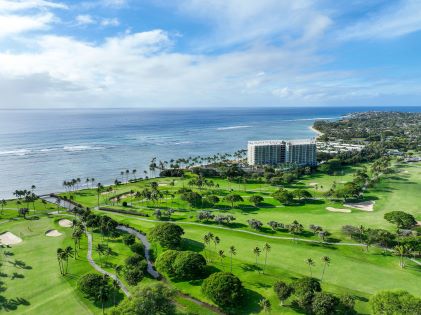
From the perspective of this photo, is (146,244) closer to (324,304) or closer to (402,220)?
(324,304)

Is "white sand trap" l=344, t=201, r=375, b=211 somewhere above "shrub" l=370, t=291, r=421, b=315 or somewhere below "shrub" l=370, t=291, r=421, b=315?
below

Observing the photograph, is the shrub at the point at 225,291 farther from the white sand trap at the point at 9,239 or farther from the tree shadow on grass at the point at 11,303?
the white sand trap at the point at 9,239

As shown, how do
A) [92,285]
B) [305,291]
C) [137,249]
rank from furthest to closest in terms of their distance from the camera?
[137,249]
[92,285]
[305,291]

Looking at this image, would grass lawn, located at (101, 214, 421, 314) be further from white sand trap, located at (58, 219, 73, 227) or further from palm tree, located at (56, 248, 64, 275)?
white sand trap, located at (58, 219, 73, 227)

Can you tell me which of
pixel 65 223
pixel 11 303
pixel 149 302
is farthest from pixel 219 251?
pixel 65 223

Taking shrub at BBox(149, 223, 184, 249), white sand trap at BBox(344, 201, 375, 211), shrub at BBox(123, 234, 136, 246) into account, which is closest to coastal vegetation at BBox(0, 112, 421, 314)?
shrub at BBox(149, 223, 184, 249)
